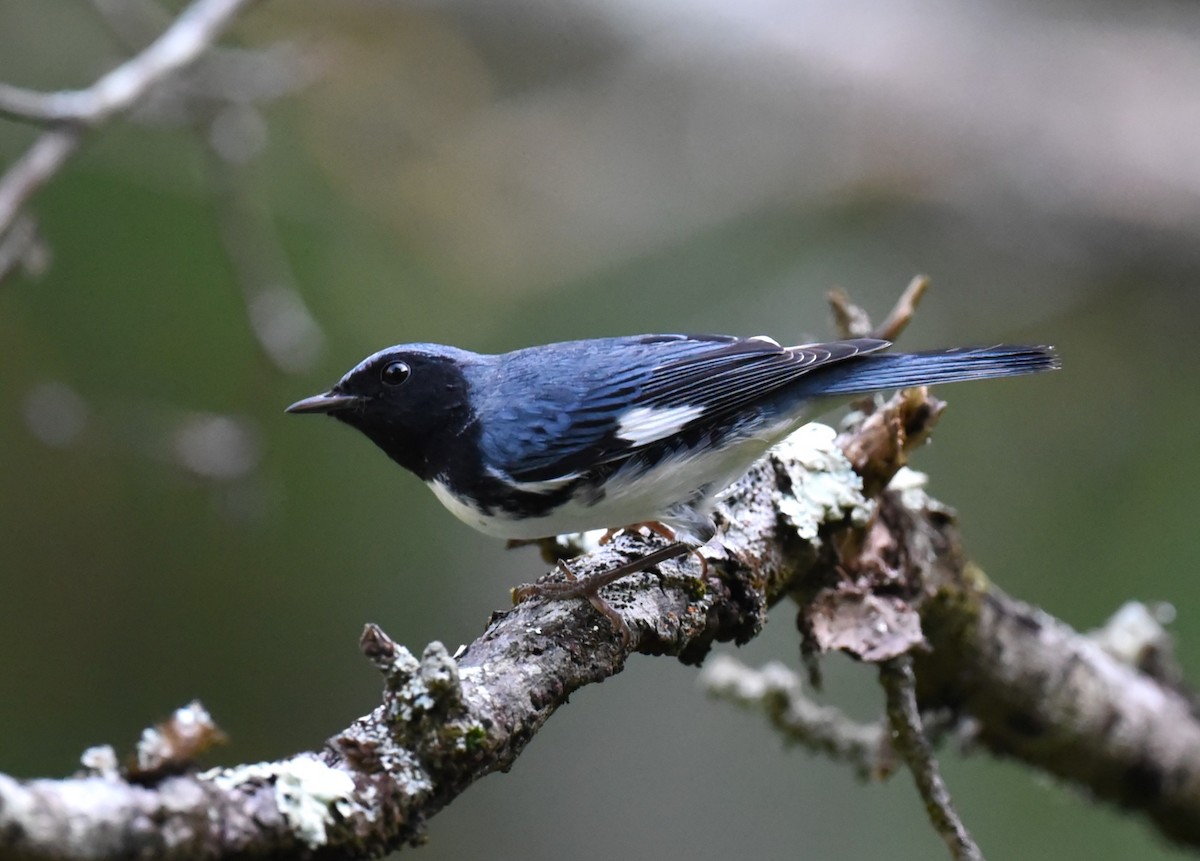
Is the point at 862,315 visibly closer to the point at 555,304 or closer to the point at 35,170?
the point at 35,170

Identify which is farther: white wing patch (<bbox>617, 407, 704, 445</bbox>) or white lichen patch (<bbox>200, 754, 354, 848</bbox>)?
white wing patch (<bbox>617, 407, 704, 445</bbox>)

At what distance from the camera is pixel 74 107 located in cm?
288

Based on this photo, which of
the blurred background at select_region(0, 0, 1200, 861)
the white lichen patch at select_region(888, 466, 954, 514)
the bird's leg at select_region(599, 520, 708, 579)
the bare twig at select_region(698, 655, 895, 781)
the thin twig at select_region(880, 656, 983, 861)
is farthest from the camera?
the blurred background at select_region(0, 0, 1200, 861)

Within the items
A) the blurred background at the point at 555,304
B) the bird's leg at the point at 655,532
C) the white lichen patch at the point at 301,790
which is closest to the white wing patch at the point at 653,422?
the bird's leg at the point at 655,532

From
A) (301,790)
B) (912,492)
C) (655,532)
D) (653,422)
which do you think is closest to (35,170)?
(653,422)

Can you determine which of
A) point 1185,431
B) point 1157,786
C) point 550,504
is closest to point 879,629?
point 550,504

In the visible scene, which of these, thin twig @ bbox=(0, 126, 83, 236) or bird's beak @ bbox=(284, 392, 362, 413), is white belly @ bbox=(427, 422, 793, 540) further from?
thin twig @ bbox=(0, 126, 83, 236)

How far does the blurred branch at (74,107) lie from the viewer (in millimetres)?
2672

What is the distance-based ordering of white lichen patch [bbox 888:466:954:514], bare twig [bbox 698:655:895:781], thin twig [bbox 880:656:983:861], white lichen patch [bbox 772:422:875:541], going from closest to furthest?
thin twig [bbox 880:656:983:861]
white lichen patch [bbox 772:422:875:541]
white lichen patch [bbox 888:466:954:514]
bare twig [bbox 698:655:895:781]

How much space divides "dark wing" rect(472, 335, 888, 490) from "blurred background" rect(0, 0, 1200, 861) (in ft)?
4.83

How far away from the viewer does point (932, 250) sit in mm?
7668

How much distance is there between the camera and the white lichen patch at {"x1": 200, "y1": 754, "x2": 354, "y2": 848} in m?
1.50

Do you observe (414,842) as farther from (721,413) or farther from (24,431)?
(24,431)

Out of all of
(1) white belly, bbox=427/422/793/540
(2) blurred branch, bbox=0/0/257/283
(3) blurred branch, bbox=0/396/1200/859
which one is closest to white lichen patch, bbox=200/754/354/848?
(3) blurred branch, bbox=0/396/1200/859
